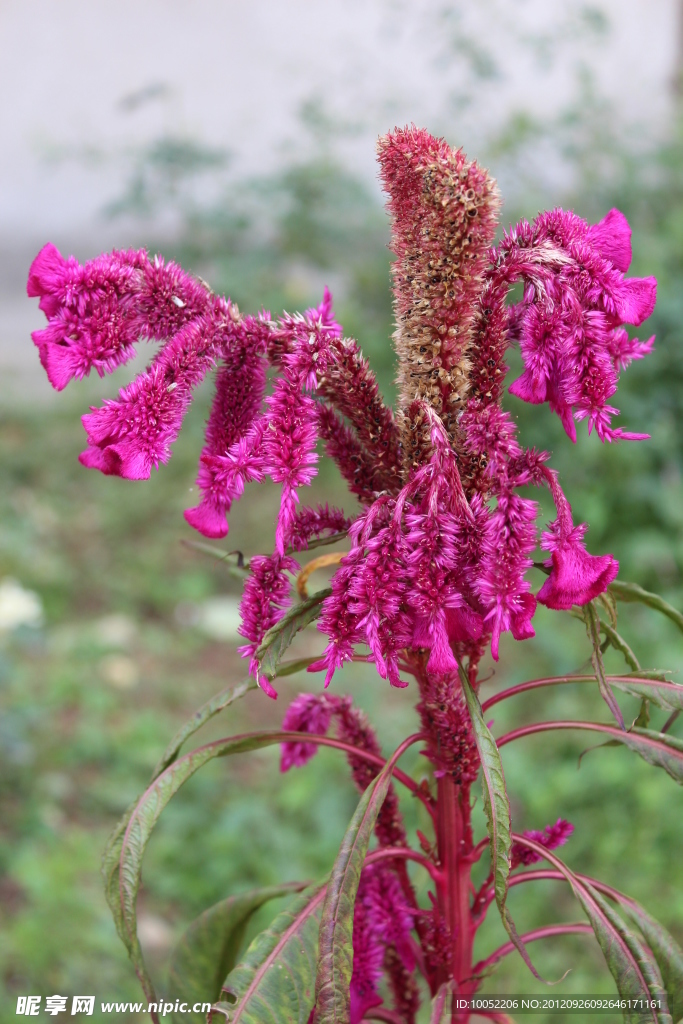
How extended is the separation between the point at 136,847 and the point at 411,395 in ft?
1.42

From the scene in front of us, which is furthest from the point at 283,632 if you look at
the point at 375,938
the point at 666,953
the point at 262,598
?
the point at 666,953

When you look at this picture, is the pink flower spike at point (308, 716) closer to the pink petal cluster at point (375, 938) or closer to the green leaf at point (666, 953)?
the pink petal cluster at point (375, 938)

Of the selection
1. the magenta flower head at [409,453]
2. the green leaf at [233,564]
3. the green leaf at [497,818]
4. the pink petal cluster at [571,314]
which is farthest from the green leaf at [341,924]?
the pink petal cluster at [571,314]

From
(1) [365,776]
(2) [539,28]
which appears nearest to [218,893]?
(1) [365,776]

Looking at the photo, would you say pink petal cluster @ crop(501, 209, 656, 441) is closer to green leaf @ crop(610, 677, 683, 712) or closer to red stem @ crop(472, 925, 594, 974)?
green leaf @ crop(610, 677, 683, 712)

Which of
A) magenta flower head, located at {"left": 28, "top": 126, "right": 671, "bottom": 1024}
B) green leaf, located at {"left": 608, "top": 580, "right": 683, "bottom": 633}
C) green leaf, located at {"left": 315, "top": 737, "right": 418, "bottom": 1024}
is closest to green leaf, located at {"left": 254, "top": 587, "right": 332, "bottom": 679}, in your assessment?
magenta flower head, located at {"left": 28, "top": 126, "right": 671, "bottom": 1024}

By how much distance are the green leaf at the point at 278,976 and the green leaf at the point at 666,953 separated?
0.29 metres

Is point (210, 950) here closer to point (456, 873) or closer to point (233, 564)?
point (456, 873)

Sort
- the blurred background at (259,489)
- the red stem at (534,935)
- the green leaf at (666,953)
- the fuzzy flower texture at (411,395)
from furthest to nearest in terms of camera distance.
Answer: the blurred background at (259,489), the red stem at (534,935), the green leaf at (666,953), the fuzzy flower texture at (411,395)

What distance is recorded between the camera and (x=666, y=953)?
29.7 inches

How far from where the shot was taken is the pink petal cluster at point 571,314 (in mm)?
624

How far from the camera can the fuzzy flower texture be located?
1.95ft

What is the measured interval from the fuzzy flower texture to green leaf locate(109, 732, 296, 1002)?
0.52 ft

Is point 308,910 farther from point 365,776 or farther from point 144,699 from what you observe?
point 144,699
